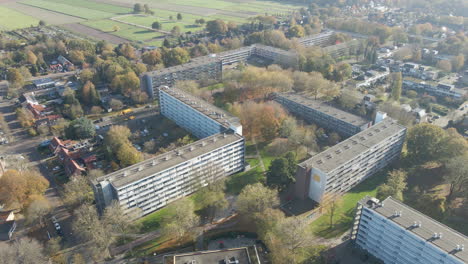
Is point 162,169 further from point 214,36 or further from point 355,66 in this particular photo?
point 214,36

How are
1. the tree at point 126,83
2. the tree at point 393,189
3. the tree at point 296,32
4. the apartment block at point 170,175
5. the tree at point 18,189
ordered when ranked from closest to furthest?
the apartment block at point 170,175
the tree at point 393,189
the tree at point 18,189
the tree at point 126,83
the tree at point 296,32

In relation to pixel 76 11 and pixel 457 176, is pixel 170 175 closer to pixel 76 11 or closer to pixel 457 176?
pixel 457 176

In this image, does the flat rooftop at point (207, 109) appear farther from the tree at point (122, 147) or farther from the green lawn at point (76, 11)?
the green lawn at point (76, 11)

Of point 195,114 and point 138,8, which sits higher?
point 138,8

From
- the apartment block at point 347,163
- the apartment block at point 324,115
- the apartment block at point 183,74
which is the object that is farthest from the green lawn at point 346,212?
the apartment block at point 183,74

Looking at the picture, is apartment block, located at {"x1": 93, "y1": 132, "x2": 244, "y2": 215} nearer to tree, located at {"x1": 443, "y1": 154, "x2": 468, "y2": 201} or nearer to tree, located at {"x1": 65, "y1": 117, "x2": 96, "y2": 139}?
tree, located at {"x1": 65, "y1": 117, "x2": 96, "y2": 139}

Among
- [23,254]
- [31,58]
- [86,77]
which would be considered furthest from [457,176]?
[31,58]

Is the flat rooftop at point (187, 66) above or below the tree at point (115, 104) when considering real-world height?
above
